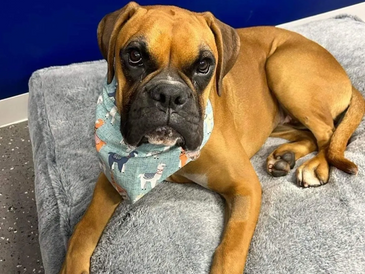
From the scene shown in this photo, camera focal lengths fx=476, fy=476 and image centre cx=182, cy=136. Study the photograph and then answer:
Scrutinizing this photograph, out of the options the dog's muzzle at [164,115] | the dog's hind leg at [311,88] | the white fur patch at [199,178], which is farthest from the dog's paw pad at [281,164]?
the dog's muzzle at [164,115]

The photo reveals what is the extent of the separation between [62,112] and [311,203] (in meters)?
1.24

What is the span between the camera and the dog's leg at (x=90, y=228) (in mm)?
1604

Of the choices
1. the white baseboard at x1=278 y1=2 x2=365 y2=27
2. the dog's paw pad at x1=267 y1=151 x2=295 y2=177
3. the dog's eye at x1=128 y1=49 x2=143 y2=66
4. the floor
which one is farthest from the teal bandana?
the white baseboard at x1=278 y1=2 x2=365 y2=27

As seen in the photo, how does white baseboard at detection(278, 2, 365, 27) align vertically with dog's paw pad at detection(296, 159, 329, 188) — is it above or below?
below

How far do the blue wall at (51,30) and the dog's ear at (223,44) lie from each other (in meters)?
1.07

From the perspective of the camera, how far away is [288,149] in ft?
6.49

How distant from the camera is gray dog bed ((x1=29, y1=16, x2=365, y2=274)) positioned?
5.01 ft

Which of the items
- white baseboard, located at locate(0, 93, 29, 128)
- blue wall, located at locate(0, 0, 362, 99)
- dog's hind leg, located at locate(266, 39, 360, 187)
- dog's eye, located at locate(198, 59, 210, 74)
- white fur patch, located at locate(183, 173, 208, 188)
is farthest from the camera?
white baseboard, located at locate(0, 93, 29, 128)

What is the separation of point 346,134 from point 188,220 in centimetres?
77

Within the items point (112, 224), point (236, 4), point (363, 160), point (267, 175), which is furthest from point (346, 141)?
point (236, 4)

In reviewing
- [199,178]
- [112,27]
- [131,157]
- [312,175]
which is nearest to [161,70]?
[112,27]

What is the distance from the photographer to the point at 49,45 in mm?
2590

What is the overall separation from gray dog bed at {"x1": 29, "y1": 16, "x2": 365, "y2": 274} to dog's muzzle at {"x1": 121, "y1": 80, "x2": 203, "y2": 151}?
339 mm

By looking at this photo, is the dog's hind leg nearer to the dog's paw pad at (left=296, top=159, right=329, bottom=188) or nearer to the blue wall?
the dog's paw pad at (left=296, top=159, right=329, bottom=188)
